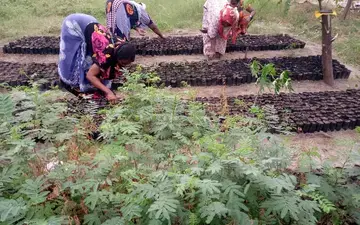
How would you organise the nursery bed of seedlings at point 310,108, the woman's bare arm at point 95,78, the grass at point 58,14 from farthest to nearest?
the grass at point 58,14 → the nursery bed of seedlings at point 310,108 → the woman's bare arm at point 95,78

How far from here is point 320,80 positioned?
6.38 meters

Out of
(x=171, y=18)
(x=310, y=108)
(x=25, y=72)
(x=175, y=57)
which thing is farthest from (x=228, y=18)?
(x=25, y=72)

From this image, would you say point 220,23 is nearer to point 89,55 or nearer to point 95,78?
point 89,55

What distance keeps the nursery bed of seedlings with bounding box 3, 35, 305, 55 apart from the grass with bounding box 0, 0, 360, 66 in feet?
3.15

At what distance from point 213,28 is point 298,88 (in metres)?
2.06

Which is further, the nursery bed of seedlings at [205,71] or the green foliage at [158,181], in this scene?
the nursery bed of seedlings at [205,71]

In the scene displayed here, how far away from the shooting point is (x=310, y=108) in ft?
16.0

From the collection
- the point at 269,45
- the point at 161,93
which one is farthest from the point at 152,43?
the point at 161,93

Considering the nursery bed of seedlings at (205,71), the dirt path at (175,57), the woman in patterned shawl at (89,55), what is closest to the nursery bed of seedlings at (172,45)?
the dirt path at (175,57)

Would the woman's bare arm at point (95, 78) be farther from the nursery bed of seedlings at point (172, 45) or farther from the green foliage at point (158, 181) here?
the nursery bed of seedlings at point (172, 45)

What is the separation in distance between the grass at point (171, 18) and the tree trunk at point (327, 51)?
87.4 inches

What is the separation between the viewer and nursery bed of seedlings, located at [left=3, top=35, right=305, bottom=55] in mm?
7465

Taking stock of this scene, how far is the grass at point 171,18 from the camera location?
8.95 metres

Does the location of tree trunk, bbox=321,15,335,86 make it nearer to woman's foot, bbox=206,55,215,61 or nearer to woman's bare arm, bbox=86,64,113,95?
woman's foot, bbox=206,55,215,61
